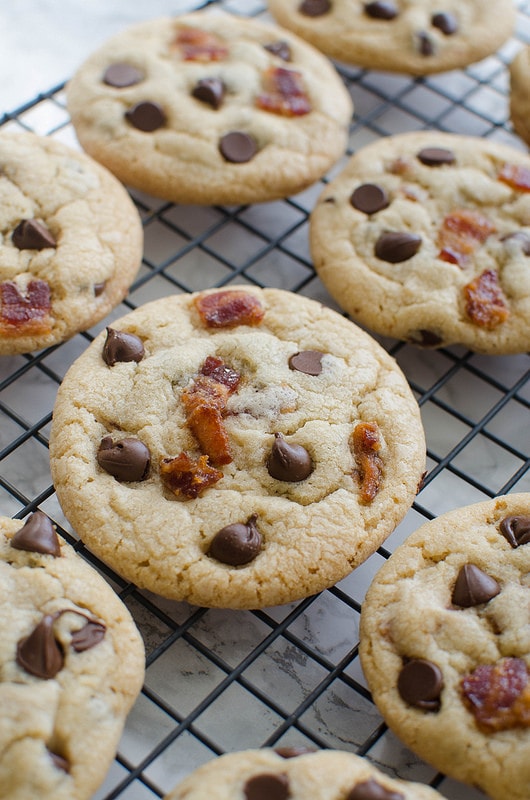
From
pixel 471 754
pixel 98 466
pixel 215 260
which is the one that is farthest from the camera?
pixel 215 260

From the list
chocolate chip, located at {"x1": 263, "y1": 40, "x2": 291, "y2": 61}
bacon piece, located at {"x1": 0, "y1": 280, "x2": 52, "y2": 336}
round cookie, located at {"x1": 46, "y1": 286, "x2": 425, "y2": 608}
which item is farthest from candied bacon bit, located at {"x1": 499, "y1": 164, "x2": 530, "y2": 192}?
bacon piece, located at {"x1": 0, "y1": 280, "x2": 52, "y2": 336}

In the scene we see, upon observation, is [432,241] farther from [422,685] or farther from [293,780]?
[293,780]

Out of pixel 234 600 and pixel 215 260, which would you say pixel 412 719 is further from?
pixel 215 260

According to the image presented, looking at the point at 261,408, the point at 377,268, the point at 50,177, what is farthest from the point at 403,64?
the point at 261,408

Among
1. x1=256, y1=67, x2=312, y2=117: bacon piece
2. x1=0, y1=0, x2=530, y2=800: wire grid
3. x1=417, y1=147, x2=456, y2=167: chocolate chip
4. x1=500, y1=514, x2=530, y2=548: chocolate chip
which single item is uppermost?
x1=256, y1=67, x2=312, y2=117: bacon piece

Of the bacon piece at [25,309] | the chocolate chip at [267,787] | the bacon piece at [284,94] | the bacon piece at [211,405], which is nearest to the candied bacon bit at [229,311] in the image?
the bacon piece at [211,405]

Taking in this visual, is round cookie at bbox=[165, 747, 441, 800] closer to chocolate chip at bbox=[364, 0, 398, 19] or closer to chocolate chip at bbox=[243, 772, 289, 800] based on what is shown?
chocolate chip at bbox=[243, 772, 289, 800]
